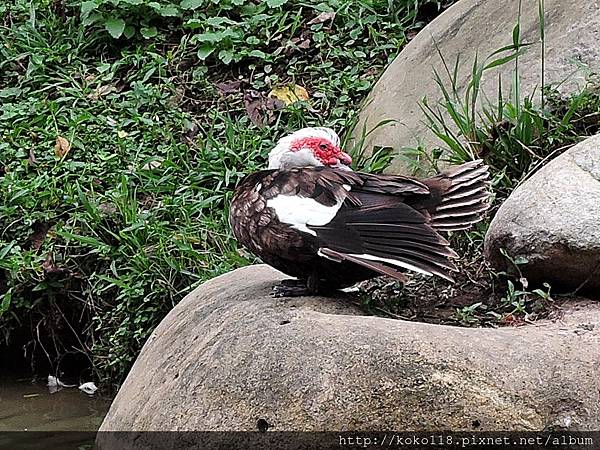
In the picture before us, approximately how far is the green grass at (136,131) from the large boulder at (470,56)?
0.32m

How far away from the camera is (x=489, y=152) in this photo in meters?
4.90

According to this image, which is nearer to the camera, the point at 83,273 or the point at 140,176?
the point at 83,273

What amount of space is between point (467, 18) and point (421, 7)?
A: 123 cm

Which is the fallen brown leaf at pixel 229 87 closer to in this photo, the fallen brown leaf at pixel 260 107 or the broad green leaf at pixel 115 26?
the fallen brown leaf at pixel 260 107

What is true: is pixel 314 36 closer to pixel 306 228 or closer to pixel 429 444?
pixel 306 228

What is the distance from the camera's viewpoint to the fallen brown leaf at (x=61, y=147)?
21.2 ft

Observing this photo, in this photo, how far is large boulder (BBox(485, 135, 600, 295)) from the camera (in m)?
3.60

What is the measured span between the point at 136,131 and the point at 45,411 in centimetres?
225

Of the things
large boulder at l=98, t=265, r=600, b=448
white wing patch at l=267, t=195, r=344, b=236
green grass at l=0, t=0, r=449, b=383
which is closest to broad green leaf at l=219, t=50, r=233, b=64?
green grass at l=0, t=0, r=449, b=383

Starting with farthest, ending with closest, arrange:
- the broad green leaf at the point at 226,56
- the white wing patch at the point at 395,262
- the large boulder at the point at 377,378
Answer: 1. the broad green leaf at the point at 226,56
2. the white wing patch at the point at 395,262
3. the large boulder at the point at 377,378

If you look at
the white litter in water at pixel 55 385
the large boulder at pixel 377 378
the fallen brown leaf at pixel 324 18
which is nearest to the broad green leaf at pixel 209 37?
the fallen brown leaf at pixel 324 18

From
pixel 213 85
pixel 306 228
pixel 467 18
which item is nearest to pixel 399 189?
pixel 306 228

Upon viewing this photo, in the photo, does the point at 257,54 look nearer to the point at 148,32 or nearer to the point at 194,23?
the point at 194,23

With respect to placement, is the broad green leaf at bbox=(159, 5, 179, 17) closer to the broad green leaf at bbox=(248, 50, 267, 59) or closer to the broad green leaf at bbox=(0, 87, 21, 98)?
the broad green leaf at bbox=(248, 50, 267, 59)
